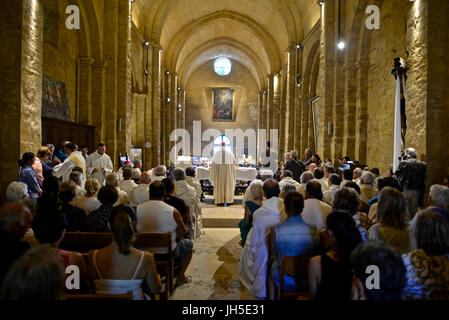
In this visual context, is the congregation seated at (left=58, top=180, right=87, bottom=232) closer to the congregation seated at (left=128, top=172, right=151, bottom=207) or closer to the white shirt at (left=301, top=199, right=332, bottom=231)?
the congregation seated at (left=128, top=172, right=151, bottom=207)

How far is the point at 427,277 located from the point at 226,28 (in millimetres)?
24311

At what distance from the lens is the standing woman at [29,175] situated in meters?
5.01

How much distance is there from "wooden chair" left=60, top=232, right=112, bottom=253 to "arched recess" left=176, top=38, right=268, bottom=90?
2327 cm

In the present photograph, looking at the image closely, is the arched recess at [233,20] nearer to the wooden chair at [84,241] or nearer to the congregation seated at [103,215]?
the congregation seated at [103,215]

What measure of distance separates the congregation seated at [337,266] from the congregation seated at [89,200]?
2791 mm

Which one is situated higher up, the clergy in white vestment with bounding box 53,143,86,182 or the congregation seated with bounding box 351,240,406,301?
the clergy in white vestment with bounding box 53,143,86,182

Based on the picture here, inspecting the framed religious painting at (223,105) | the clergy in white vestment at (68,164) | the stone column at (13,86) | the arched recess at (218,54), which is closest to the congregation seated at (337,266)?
the clergy in white vestment at (68,164)

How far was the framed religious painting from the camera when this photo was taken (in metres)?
29.5

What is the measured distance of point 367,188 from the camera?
4863mm

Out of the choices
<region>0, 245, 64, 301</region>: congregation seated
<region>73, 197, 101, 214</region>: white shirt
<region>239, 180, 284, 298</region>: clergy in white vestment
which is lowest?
<region>239, 180, 284, 298</region>: clergy in white vestment

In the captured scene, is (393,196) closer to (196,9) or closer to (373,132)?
(373,132)

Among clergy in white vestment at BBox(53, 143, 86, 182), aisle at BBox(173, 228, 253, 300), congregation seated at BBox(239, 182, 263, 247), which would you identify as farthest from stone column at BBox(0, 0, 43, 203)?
congregation seated at BBox(239, 182, 263, 247)
